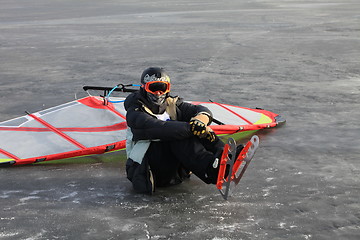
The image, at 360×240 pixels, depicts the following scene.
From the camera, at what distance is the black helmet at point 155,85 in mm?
5613

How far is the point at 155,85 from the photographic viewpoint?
561 centimetres

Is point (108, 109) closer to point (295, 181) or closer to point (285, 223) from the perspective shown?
point (295, 181)

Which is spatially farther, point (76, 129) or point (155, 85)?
point (76, 129)

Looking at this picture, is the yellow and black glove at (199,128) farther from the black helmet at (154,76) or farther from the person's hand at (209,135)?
the black helmet at (154,76)

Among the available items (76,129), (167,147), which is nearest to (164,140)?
(167,147)

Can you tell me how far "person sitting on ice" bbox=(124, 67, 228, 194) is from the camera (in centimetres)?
534

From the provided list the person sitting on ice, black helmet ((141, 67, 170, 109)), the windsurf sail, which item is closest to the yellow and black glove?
the person sitting on ice

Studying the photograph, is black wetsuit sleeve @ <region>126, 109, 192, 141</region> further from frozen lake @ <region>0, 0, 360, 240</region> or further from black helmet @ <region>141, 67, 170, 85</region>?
frozen lake @ <region>0, 0, 360, 240</region>

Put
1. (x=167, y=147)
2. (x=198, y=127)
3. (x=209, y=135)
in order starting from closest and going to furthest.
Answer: (x=198, y=127) → (x=209, y=135) → (x=167, y=147)

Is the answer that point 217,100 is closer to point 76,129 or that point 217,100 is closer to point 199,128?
point 76,129

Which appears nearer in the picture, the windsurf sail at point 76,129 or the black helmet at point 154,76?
the black helmet at point 154,76

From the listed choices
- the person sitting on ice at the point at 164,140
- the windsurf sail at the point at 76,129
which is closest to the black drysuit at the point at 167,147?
the person sitting on ice at the point at 164,140

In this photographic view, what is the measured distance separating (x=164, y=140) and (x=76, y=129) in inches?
81.7

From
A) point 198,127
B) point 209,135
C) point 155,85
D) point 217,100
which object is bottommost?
point 217,100
